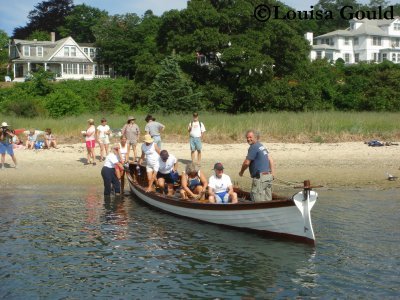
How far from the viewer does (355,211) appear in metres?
15.2

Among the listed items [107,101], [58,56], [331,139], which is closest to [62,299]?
[331,139]

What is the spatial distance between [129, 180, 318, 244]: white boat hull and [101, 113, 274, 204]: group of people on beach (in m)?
0.35

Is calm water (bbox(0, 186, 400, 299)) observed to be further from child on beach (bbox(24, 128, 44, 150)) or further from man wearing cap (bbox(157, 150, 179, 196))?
child on beach (bbox(24, 128, 44, 150))

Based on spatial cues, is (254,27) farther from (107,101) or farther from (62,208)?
(62,208)

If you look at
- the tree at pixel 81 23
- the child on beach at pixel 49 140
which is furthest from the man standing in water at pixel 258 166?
the tree at pixel 81 23

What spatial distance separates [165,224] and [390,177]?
31.3 ft

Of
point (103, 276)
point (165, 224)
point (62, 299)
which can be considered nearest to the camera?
point (62, 299)

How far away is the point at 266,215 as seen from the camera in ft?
39.0

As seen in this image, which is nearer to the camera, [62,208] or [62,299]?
[62,299]

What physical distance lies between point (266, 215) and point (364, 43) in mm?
81570

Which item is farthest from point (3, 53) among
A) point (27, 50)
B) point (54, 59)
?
point (54, 59)

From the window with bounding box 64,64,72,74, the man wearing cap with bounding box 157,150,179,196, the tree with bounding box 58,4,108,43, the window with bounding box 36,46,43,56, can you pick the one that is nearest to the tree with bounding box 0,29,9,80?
the window with bounding box 36,46,43,56

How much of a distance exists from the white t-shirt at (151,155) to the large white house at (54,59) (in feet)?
183

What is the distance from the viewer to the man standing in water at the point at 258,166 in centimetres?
1195
